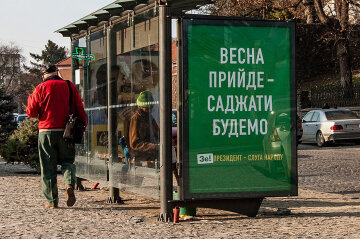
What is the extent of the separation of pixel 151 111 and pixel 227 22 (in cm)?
138

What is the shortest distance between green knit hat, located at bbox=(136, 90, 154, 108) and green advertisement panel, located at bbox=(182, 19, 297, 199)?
67cm

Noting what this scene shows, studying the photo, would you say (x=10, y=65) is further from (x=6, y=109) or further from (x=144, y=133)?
(x=144, y=133)

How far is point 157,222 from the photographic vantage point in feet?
28.9

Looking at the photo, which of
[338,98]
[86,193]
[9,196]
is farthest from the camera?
[338,98]

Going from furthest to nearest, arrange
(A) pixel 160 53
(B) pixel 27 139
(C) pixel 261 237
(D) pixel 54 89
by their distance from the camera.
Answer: (B) pixel 27 139 → (D) pixel 54 89 → (A) pixel 160 53 → (C) pixel 261 237

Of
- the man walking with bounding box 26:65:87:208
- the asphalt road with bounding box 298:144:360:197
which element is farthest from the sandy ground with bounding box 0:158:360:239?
the asphalt road with bounding box 298:144:360:197

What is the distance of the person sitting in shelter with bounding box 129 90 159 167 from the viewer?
9.19m

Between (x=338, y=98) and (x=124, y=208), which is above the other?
(x=338, y=98)

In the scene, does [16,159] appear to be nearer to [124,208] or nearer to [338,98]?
[124,208]

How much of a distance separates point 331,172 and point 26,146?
6.51 m

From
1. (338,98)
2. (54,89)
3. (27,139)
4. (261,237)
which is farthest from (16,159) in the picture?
(338,98)

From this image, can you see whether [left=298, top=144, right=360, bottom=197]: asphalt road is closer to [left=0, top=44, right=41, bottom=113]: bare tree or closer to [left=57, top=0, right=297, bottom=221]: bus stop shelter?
[left=57, top=0, right=297, bottom=221]: bus stop shelter

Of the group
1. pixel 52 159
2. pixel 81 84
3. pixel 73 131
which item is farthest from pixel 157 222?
pixel 81 84

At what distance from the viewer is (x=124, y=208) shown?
1033 centimetres
